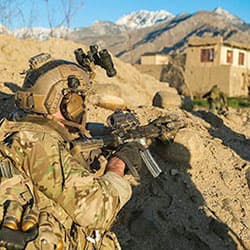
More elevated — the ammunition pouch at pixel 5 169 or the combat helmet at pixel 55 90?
the combat helmet at pixel 55 90

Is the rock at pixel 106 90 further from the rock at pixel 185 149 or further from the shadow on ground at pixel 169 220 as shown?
the shadow on ground at pixel 169 220

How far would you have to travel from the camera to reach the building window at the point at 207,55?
29062 millimetres

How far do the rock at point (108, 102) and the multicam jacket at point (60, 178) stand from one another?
4779 millimetres

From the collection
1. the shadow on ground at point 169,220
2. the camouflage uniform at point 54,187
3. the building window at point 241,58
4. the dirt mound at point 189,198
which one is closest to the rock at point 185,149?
the dirt mound at point 189,198

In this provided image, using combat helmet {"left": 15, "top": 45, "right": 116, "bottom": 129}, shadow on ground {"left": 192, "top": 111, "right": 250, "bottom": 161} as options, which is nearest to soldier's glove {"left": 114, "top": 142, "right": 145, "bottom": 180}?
combat helmet {"left": 15, "top": 45, "right": 116, "bottom": 129}

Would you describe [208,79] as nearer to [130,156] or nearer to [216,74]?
[216,74]

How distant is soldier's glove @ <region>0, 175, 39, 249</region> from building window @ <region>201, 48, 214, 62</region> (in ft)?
89.9

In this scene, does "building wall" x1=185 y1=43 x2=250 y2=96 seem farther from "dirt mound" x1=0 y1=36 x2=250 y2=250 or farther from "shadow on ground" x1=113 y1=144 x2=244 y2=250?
"shadow on ground" x1=113 y1=144 x2=244 y2=250

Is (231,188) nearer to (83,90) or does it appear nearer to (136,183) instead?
(136,183)

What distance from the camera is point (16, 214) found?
222 centimetres

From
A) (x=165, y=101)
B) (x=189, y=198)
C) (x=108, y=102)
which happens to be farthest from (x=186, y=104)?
(x=189, y=198)

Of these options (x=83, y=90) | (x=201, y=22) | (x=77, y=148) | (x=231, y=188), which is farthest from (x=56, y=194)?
(x=201, y=22)

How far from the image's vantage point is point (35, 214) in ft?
7.41

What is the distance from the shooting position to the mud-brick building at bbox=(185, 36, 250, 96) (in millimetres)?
27781
